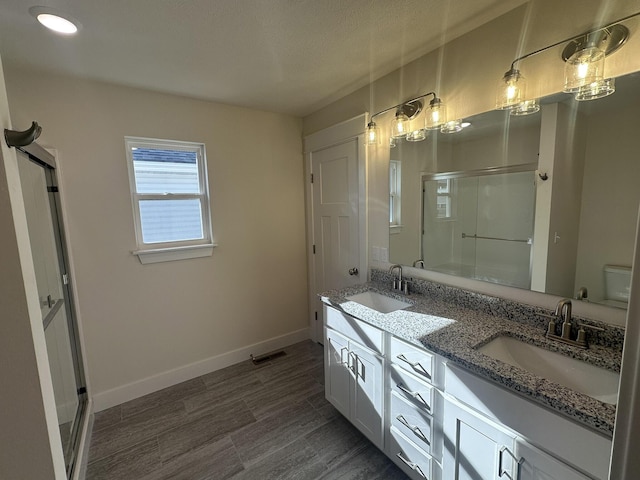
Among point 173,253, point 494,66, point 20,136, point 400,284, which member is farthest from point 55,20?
point 400,284

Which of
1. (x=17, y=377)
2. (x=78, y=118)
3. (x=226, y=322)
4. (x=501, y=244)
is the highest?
(x=78, y=118)

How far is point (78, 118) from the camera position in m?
1.97

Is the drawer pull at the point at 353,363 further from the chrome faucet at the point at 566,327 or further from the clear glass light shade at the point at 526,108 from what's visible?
the clear glass light shade at the point at 526,108

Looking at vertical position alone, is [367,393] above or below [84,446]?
above

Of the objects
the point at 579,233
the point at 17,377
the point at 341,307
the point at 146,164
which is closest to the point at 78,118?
the point at 146,164

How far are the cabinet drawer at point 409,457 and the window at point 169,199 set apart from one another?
2006 mm

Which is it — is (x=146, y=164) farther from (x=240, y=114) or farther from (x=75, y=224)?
(x=240, y=114)

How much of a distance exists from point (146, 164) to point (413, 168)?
210 cm

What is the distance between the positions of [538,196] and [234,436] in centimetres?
235

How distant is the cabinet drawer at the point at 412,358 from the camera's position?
1317 millimetres

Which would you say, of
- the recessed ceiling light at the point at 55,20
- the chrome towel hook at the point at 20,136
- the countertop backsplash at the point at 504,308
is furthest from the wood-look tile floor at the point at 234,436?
the recessed ceiling light at the point at 55,20

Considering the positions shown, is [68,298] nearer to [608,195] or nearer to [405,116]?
[405,116]

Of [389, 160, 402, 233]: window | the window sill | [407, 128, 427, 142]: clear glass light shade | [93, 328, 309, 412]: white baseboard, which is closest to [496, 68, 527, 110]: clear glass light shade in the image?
[407, 128, 427, 142]: clear glass light shade

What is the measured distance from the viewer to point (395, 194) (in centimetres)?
210
